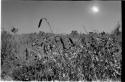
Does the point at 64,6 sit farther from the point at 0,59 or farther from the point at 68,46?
the point at 0,59

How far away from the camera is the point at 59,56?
3.31 m

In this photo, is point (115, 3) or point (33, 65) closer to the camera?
point (115, 3)

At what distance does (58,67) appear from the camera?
3.29m

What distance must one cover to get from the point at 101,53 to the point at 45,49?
747 millimetres

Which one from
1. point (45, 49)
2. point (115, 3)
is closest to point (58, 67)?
point (45, 49)

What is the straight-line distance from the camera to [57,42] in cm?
332

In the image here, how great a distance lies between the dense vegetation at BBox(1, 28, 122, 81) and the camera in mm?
3227

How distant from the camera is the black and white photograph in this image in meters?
3.21

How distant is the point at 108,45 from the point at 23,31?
3.76 ft

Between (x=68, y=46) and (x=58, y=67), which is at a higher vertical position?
(x=68, y=46)

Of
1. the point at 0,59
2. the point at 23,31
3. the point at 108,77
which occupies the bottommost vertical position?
the point at 108,77

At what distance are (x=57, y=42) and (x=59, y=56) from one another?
0.19 m

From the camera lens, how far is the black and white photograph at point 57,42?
321cm

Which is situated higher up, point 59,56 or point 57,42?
point 57,42
